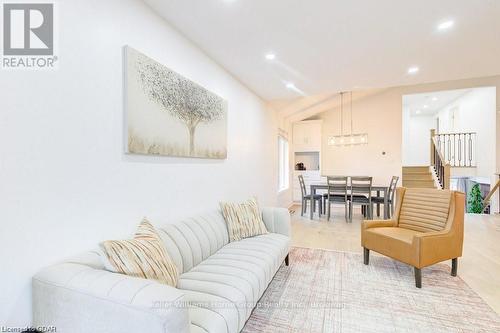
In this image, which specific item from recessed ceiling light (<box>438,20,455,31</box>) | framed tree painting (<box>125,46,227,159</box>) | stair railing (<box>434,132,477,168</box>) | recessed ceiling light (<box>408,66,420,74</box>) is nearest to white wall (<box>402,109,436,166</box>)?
stair railing (<box>434,132,477,168</box>)

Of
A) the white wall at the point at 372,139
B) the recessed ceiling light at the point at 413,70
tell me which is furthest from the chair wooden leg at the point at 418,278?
the white wall at the point at 372,139

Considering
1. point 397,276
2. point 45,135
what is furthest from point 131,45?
point 397,276

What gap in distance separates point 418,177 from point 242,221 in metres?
7.26

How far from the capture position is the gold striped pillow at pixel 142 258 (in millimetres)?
1349

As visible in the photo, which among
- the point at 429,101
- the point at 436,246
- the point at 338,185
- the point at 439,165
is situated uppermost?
the point at 429,101

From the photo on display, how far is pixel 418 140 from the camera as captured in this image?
10.2 m

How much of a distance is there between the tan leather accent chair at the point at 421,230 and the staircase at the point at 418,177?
17.3 feet

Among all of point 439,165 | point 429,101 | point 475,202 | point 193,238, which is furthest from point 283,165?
point 429,101

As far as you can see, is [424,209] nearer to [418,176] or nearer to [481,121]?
[418,176]

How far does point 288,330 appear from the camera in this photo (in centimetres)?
185

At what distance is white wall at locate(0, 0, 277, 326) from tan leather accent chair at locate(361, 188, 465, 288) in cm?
218

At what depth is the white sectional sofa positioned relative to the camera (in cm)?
107

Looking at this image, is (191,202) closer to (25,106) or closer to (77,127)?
(77,127)

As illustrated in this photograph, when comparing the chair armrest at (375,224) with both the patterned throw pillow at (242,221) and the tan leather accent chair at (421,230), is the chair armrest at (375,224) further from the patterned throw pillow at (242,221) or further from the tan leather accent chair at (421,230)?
the patterned throw pillow at (242,221)
